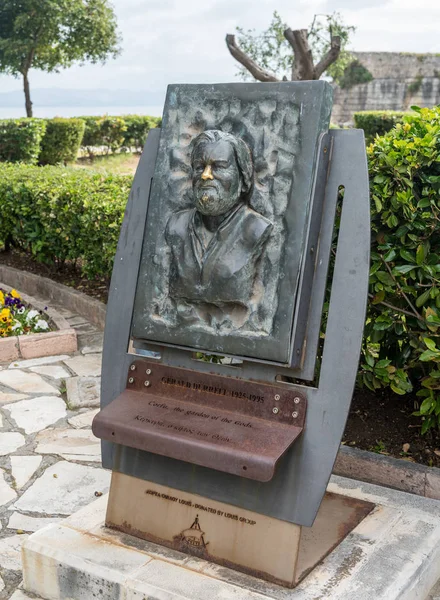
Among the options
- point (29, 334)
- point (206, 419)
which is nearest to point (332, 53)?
point (29, 334)

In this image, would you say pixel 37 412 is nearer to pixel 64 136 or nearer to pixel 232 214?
pixel 232 214

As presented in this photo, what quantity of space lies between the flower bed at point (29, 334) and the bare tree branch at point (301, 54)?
27.2ft

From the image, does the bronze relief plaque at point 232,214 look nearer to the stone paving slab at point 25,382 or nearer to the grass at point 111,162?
the stone paving slab at point 25,382

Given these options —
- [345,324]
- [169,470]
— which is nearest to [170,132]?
[345,324]

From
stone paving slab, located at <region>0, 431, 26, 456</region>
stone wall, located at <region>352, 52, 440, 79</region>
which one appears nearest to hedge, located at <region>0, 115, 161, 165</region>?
stone paving slab, located at <region>0, 431, 26, 456</region>

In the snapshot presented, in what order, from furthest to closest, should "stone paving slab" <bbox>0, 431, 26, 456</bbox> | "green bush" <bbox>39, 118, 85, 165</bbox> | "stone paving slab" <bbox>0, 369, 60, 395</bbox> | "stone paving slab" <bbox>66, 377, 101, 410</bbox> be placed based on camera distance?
"green bush" <bbox>39, 118, 85, 165</bbox> < "stone paving slab" <bbox>0, 369, 60, 395</bbox> < "stone paving slab" <bbox>66, 377, 101, 410</bbox> < "stone paving slab" <bbox>0, 431, 26, 456</bbox>

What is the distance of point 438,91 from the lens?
1294 inches

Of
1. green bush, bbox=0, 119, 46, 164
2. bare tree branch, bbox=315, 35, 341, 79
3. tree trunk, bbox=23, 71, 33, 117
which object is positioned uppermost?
tree trunk, bbox=23, 71, 33, 117

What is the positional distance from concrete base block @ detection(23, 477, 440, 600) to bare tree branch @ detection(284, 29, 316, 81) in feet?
Answer: 35.9

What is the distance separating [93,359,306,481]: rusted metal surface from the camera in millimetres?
2283

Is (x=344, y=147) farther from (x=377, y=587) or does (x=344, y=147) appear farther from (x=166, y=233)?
(x=377, y=587)

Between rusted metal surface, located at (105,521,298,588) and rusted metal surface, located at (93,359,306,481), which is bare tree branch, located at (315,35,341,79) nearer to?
rusted metal surface, located at (93,359,306,481)

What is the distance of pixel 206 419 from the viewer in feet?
8.11

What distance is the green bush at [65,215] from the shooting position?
20.3 feet
